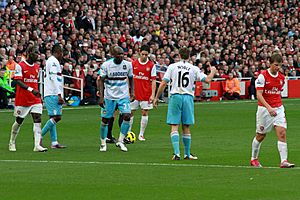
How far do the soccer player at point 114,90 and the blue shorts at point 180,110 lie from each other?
7.31 ft

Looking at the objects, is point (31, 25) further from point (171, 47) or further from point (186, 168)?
point (186, 168)

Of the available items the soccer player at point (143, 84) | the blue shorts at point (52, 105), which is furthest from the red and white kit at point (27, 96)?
the soccer player at point (143, 84)

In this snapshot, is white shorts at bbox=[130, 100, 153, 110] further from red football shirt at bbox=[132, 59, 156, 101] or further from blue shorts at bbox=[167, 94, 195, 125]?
blue shorts at bbox=[167, 94, 195, 125]

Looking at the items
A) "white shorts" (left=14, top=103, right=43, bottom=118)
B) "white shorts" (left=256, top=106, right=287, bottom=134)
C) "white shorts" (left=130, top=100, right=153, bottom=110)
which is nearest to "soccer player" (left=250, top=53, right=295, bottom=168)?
"white shorts" (left=256, top=106, right=287, bottom=134)

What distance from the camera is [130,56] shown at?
1635 inches

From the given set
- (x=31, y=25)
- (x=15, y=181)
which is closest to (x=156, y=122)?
(x=31, y=25)

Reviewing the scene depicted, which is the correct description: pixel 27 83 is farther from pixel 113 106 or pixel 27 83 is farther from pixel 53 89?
pixel 113 106

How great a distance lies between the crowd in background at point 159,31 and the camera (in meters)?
39.7

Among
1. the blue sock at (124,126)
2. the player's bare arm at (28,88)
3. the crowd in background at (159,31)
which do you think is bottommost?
the blue sock at (124,126)

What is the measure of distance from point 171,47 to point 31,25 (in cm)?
845

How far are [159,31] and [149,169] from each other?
30570 mm

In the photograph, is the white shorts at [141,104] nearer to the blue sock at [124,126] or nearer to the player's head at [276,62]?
the blue sock at [124,126]

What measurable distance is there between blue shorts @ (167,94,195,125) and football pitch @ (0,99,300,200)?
2.66ft

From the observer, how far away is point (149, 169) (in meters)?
16.2
